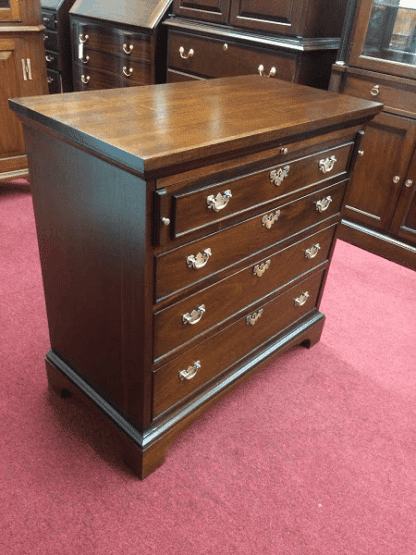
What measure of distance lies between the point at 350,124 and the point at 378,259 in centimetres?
133

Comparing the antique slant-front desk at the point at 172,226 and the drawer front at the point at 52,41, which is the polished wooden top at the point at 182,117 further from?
the drawer front at the point at 52,41

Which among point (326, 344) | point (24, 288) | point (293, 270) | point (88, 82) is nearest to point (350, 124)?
point (293, 270)

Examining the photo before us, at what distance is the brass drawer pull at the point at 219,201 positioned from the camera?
1.11 m

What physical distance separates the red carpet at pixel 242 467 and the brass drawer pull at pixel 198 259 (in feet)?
2.09

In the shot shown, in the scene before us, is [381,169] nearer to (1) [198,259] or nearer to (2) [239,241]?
(2) [239,241]

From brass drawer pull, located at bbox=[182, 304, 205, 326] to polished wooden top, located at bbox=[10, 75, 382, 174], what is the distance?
432 mm

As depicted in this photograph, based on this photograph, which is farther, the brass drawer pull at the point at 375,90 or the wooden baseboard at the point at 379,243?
the wooden baseboard at the point at 379,243

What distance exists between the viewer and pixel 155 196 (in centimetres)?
98

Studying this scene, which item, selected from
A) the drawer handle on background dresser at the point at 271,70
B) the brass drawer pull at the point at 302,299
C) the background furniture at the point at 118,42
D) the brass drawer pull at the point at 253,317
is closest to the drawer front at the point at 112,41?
the background furniture at the point at 118,42

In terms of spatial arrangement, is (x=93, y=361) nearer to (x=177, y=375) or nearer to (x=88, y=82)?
(x=177, y=375)

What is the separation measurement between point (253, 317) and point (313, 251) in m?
0.34

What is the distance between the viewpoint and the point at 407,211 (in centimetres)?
248

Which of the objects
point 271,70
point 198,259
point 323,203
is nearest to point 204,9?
point 271,70

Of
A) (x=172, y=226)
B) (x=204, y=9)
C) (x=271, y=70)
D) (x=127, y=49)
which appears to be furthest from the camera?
(x=127, y=49)
